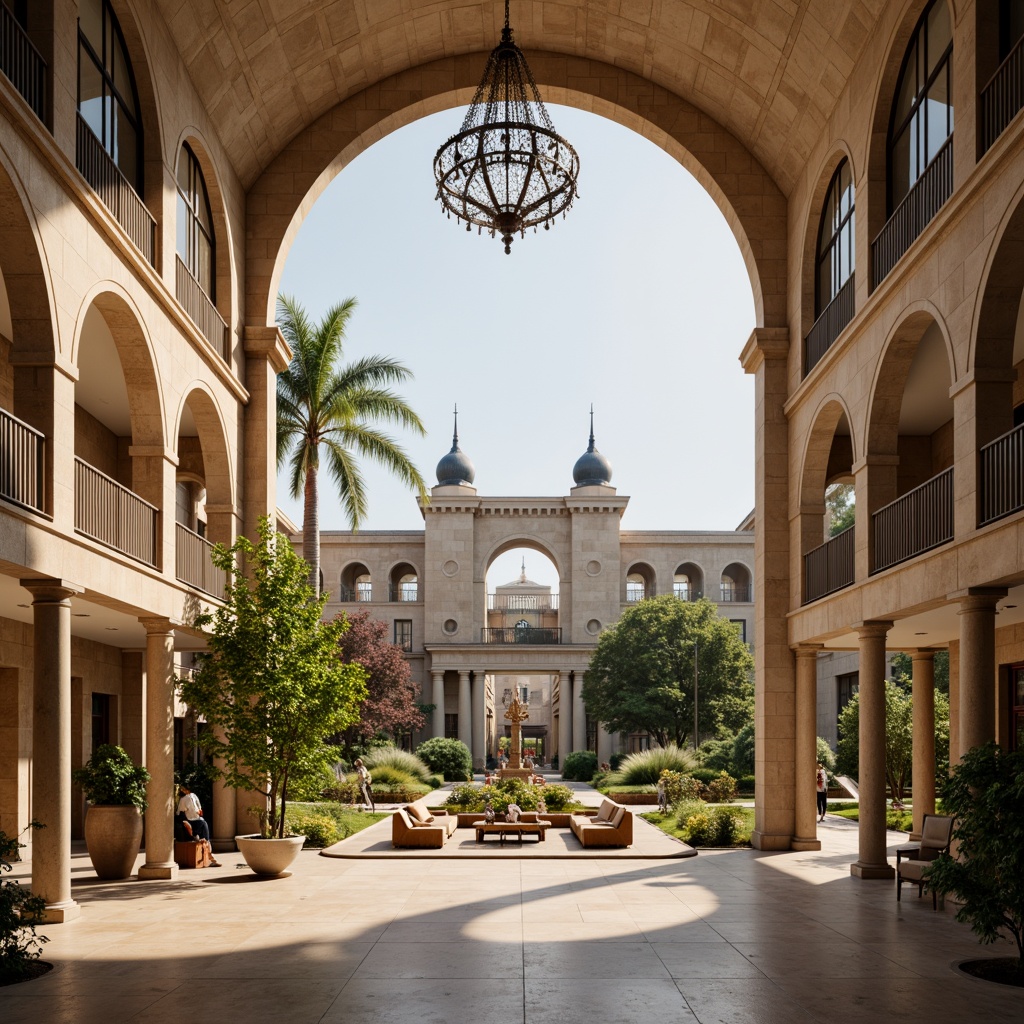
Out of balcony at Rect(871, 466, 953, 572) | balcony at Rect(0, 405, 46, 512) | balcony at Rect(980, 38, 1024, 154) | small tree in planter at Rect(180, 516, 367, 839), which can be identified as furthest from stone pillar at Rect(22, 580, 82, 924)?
balcony at Rect(980, 38, 1024, 154)

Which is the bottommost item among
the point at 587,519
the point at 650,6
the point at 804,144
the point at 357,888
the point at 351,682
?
the point at 357,888

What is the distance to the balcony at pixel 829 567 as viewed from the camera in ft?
65.6

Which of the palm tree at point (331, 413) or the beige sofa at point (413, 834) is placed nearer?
the beige sofa at point (413, 834)

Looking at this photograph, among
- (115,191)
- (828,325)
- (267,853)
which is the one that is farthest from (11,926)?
(828,325)

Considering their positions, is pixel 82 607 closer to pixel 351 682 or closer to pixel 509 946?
pixel 351 682

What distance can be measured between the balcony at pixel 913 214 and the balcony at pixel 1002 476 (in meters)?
3.74

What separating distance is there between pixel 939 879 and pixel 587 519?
5164cm

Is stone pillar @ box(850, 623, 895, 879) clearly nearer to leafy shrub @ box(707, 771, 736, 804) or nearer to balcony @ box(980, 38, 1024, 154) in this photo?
balcony @ box(980, 38, 1024, 154)

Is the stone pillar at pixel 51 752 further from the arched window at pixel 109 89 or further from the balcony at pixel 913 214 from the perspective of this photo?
the balcony at pixel 913 214

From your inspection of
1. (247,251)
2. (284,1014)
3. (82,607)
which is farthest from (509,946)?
(247,251)

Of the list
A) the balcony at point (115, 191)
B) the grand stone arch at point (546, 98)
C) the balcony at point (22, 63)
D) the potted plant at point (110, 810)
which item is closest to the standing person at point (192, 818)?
the potted plant at point (110, 810)

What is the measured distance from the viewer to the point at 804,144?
22.4 metres

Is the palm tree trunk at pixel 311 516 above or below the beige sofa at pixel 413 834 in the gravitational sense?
above

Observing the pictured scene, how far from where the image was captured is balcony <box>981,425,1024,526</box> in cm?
1298
